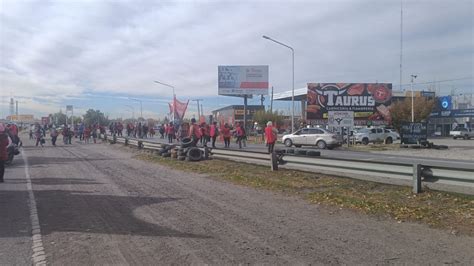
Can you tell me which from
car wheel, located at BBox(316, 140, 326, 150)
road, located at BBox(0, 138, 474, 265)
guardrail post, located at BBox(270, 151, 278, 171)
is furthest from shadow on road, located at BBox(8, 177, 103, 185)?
car wheel, located at BBox(316, 140, 326, 150)

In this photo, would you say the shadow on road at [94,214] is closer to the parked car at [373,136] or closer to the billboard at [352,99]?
the parked car at [373,136]

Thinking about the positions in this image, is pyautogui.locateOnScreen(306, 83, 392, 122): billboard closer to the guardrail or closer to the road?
the guardrail

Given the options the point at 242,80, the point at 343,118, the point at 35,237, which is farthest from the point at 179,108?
the point at 35,237

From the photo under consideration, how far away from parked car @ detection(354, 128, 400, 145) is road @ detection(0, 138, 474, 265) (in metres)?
33.4

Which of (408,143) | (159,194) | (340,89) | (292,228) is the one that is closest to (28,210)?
(159,194)

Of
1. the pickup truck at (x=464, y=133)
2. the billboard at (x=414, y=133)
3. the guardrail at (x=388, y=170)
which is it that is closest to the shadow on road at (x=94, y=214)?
the guardrail at (x=388, y=170)

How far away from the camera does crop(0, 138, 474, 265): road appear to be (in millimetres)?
5223

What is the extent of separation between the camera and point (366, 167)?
33.9 ft

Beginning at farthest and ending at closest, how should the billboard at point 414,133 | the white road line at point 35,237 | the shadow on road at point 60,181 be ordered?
1. the billboard at point 414,133
2. the shadow on road at point 60,181
3. the white road line at point 35,237

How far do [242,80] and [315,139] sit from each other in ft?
91.9

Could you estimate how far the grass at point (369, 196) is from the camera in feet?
23.3

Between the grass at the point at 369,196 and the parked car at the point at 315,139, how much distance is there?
744 inches

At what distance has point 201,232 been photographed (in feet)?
21.0

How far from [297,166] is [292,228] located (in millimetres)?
6260
